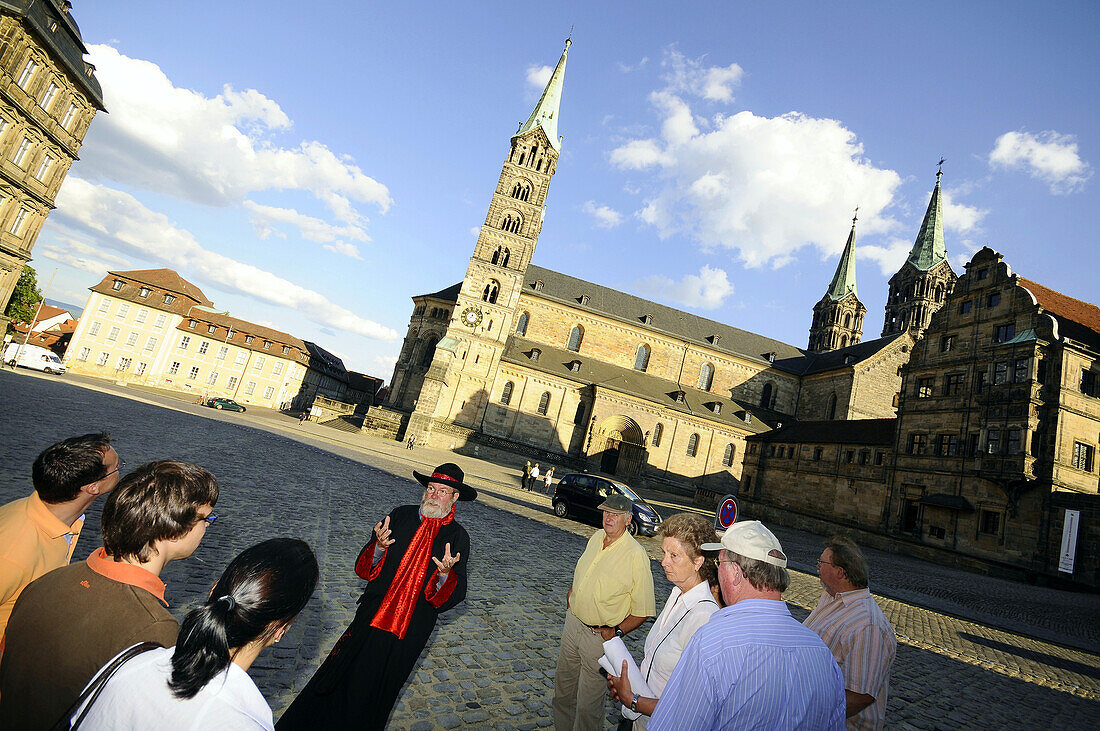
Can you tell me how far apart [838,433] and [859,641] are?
3261 cm

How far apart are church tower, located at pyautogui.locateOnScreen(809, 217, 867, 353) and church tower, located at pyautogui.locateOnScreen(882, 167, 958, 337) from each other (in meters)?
2.63

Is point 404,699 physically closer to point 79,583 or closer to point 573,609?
point 573,609

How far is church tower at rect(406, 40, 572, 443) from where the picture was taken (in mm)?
35031

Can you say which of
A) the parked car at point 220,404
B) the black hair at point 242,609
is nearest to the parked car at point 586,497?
the black hair at point 242,609

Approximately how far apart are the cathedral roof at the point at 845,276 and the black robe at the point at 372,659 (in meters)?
57.3

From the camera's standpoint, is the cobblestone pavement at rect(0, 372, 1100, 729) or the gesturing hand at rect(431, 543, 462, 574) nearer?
the gesturing hand at rect(431, 543, 462, 574)

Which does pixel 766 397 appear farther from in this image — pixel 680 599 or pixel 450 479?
pixel 450 479

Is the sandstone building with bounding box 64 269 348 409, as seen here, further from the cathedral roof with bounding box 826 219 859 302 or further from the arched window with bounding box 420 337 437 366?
the cathedral roof with bounding box 826 219 859 302

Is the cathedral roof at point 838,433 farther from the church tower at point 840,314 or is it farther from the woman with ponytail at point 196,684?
the woman with ponytail at point 196,684

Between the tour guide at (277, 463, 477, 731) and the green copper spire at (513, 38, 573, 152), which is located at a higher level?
the green copper spire at (513, 38, 573, 152)

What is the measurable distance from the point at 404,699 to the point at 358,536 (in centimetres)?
482

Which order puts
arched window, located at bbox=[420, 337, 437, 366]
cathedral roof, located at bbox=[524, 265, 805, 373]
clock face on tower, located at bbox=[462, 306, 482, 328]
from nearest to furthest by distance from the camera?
clock face on tower, located at bbox=[462, 306, 482, 328] → arched window, located at bbox=[420, 337, 437, 366] → cathedral roof, located at bbox=[524, 265, 805, 373]

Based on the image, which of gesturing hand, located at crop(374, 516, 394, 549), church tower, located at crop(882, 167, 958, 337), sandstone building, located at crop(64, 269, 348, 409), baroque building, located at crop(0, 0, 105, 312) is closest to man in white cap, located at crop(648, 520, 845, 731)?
gesturing hand, located at crop(374, 516, 394, 549)

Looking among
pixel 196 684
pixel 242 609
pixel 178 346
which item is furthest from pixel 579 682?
pixel 178 346
